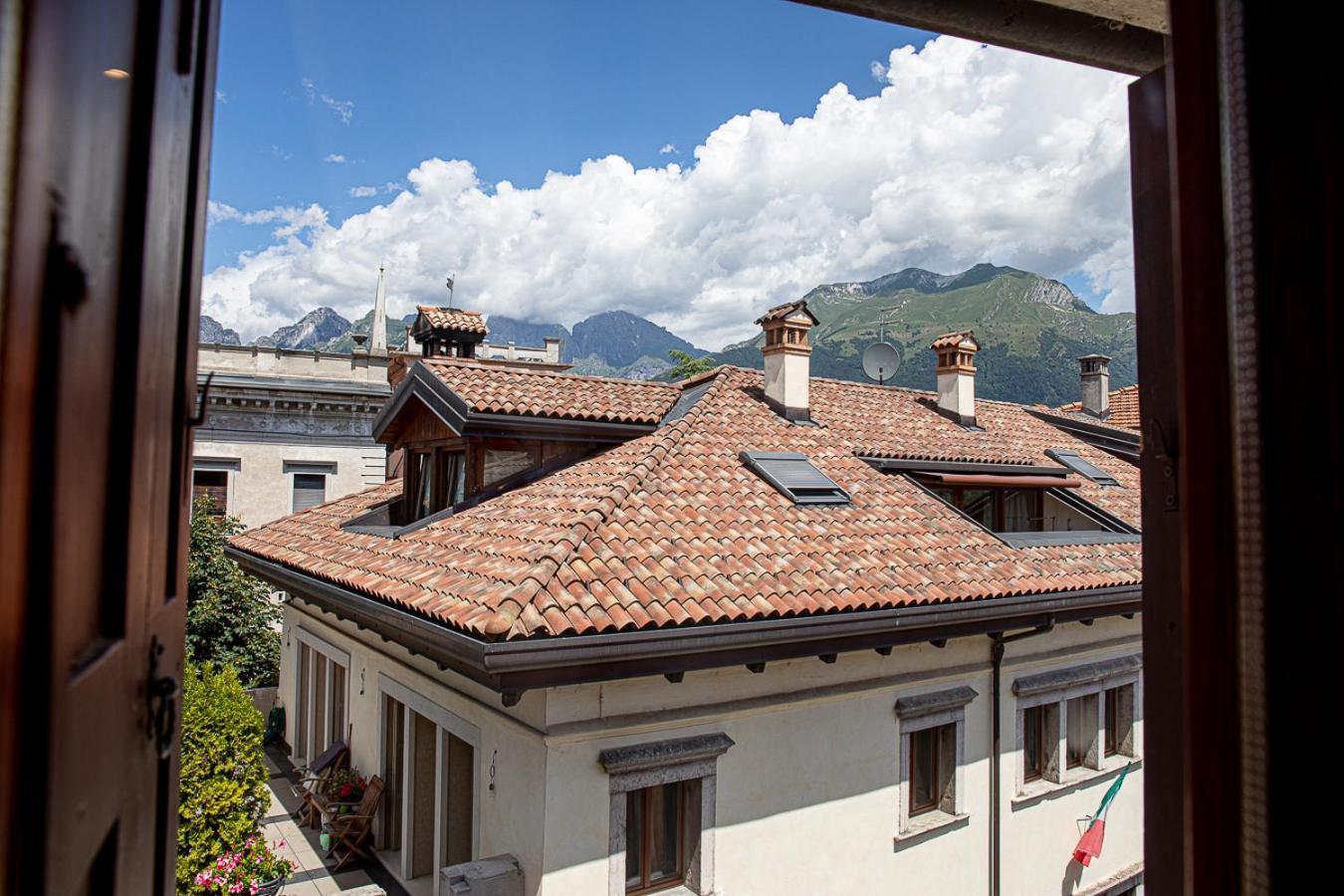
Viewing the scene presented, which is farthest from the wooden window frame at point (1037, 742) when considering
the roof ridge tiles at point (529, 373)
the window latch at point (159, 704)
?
the window latch at point (159, 704)

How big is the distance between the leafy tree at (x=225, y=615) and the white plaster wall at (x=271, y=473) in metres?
1.94

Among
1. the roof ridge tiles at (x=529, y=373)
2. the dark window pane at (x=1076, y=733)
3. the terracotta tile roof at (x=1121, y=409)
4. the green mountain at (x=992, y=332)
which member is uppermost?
the green mountain at (x=992, y=332)

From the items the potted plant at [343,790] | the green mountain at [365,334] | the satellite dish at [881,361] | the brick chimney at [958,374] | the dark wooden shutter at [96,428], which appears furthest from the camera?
the green mountain at [365,334]

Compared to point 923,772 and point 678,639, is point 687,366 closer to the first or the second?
point 923,772

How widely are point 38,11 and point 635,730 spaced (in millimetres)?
5991

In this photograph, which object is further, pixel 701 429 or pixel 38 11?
pixel 701 429

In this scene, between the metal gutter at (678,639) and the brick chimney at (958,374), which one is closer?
the metal gutter at (678,639)

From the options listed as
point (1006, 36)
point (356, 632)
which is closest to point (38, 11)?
point (1006, 36)

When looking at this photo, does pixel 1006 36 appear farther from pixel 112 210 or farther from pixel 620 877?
pixel 620 877

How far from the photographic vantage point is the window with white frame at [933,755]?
7.63 m

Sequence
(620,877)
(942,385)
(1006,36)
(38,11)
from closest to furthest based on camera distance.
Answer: (38,11) → (1006,36) → (620,877) → (942,385)

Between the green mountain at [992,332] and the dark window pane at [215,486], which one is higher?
the green mountain at [992,332]

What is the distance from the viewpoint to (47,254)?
624 mm

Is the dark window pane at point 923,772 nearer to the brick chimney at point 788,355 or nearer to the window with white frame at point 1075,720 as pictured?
the window with white frame at point 1075,720
